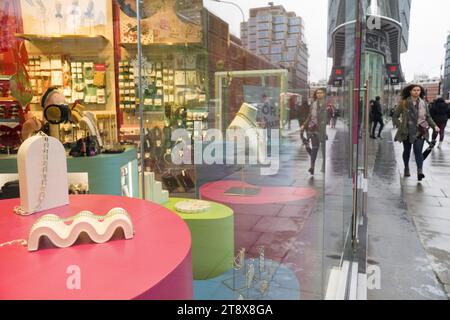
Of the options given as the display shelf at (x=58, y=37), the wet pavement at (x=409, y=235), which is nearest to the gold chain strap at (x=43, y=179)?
the wet pavement at (x=409, y=235)

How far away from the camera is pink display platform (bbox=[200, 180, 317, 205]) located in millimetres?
3672

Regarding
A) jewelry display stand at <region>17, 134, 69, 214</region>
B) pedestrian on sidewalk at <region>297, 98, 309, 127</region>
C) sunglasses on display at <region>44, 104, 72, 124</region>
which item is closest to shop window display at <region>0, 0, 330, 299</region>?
sunglasses on display at <region>44, 104, 72, 124</region>

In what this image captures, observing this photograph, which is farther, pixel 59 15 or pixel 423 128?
pixel 423 128

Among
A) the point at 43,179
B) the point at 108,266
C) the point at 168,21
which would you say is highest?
the point at 168,21

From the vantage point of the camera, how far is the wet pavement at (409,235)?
2.19m

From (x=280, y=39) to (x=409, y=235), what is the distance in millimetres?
1811

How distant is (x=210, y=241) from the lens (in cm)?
240

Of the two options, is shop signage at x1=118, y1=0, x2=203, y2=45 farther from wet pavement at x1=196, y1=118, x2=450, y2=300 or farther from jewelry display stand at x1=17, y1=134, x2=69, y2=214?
jewelry display stand at x1=17, y1=134, x2=69, y2=214

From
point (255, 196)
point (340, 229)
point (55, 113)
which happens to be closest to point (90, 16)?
point (55, 113)

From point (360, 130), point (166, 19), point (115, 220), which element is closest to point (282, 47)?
point (360, 130)

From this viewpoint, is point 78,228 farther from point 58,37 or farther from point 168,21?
point 58,37

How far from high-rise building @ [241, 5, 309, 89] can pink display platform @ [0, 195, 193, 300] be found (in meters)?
1.75

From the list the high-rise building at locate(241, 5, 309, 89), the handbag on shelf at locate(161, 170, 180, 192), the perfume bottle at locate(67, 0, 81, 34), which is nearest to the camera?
the high-rise building at locate(241, 5, 309, 89)
